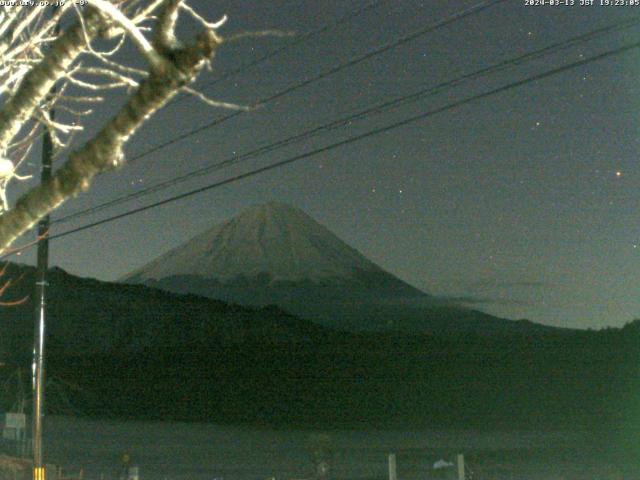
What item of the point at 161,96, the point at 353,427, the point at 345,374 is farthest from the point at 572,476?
the point at 345,374

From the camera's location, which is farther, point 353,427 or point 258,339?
point 258,339

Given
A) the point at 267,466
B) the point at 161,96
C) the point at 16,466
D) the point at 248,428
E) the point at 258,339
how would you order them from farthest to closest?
the point at 258,339
the point at 248,428
the point at 267,466
the point at 16,466
the point at 161,96

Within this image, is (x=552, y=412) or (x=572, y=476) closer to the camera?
(x=572, y=476)

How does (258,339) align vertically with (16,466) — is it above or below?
above

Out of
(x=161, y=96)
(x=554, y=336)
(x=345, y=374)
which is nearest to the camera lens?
(x=161, y=96)

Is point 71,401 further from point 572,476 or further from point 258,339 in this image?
point 572,476

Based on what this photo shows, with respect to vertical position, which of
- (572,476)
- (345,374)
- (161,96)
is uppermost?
(345,374)

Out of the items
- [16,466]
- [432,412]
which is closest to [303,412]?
[432,412]

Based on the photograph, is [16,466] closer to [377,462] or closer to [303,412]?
[377,462]

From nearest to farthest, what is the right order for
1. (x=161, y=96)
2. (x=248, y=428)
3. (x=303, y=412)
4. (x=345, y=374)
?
(x=161, y=96)
(x=248, y=428)
(x=303, y=412)
(x=345, y=374)

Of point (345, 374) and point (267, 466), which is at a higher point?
point (345, 374)
